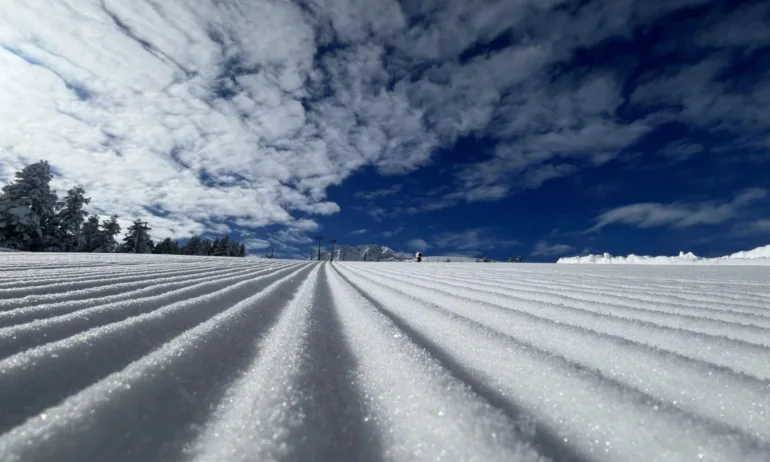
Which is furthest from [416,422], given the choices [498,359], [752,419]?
[752,419]

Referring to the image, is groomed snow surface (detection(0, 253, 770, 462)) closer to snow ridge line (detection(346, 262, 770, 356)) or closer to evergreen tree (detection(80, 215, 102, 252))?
snow ridge line (detection(346, 262, 770, 356))

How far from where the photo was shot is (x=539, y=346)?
869 millimetres

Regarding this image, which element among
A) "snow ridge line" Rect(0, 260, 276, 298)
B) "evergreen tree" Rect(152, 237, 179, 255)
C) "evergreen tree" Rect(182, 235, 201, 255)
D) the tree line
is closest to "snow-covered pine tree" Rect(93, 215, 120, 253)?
the tree line

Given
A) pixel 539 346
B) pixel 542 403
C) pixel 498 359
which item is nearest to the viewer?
pixel 542 403

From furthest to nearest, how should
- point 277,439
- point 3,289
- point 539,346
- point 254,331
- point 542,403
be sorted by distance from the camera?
point 3,289
point 254,331
point 539,346
point 542,403
point 277,439

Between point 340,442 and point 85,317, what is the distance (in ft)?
3.02

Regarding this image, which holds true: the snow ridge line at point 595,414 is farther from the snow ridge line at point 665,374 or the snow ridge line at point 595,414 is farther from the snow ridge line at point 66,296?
the snow ridge line at point 66,296

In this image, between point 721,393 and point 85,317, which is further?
point 85,317

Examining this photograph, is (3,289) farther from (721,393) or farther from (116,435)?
(721,393)

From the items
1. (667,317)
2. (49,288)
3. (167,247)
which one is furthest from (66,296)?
(167,247)

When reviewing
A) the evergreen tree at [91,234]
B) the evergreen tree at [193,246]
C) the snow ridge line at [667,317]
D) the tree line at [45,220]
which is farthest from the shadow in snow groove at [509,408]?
the evergreen tree at [193,246]

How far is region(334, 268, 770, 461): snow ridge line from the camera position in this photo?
0.43 metres

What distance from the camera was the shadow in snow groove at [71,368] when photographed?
0.51m

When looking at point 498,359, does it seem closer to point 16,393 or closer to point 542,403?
point 542,403
